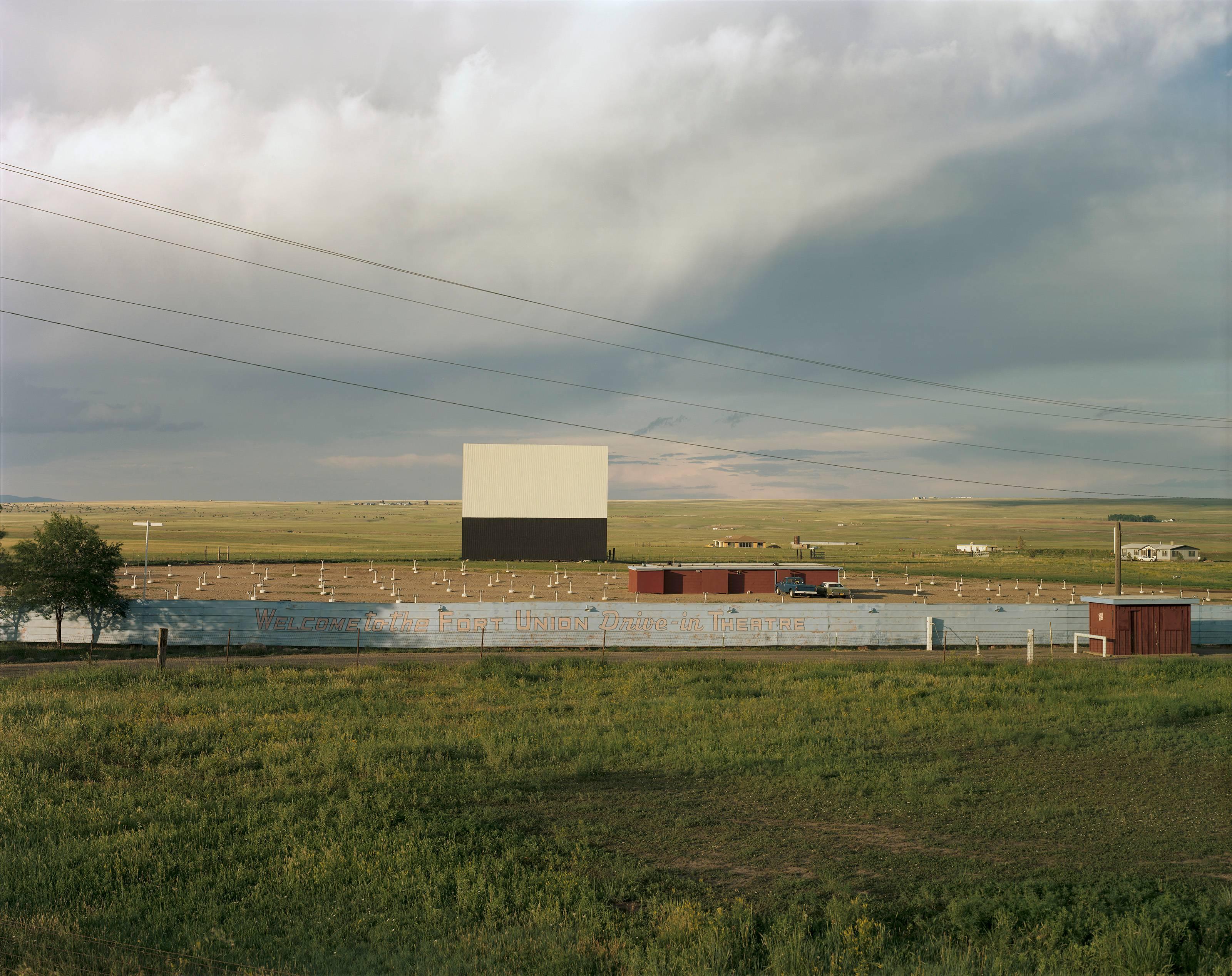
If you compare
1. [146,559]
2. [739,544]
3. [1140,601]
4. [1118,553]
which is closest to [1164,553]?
[739,544]

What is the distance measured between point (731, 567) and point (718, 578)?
3.38 m

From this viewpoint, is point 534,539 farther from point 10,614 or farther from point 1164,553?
point 1164,553

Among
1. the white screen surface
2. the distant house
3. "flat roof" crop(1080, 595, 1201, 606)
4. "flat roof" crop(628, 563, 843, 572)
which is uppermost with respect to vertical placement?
the white screen surface

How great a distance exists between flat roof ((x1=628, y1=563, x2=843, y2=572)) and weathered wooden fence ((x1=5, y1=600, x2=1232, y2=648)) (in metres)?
20.2

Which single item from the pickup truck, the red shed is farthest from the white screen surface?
the red shed

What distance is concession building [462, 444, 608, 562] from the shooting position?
85688 mm

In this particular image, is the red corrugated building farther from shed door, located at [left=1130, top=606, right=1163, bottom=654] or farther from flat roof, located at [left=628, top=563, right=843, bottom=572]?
shed door, located at [left=1130, top=606, right=1163, bottom=654]

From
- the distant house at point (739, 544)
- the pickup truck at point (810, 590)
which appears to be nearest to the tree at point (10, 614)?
the pickup truck at point (810, 590)

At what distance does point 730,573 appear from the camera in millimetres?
61938

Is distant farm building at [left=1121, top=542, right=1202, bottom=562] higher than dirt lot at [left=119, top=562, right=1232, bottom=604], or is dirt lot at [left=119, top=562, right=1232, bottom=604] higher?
distant farm building at [left=1121, top=542, right=1202, bottom=562]

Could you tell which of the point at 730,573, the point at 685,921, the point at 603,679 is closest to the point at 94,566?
the point at 603,679

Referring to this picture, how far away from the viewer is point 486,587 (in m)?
63.1

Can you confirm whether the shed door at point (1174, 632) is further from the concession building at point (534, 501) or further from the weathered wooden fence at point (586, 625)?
the concession building at point (534, 501)

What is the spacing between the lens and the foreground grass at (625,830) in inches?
369
